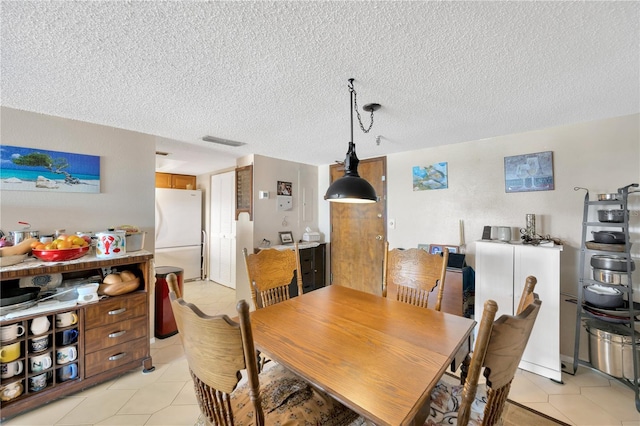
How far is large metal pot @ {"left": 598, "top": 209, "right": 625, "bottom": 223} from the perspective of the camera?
1.92m

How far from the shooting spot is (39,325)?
1729 millimetres

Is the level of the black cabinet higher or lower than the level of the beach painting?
lower

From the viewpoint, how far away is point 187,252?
4.70 m

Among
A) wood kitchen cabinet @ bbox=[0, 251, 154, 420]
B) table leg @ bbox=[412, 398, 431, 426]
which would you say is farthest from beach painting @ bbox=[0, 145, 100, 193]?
table leg @ bbox=[412, 398, 431, 426]

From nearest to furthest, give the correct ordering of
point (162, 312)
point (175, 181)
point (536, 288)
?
1. point (536, 288)
2. point (162, 312)
3. point (175, 181)

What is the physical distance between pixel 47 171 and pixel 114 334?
145cm

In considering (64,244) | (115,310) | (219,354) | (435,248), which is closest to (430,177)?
(435,248)

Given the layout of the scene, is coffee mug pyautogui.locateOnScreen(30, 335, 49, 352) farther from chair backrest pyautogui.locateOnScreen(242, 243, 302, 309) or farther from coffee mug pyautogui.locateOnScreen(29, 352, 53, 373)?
chair backrest pyautogui.locateOnScreen(242, 243, 302, 309)

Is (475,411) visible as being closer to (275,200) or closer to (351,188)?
(351,188)

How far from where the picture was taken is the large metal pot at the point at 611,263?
1902 millimetres

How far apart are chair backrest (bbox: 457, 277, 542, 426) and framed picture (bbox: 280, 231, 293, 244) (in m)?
3.18

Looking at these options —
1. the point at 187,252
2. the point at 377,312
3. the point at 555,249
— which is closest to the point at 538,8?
the point at 377,312

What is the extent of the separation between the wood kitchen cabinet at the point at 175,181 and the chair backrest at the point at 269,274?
398 centimetres

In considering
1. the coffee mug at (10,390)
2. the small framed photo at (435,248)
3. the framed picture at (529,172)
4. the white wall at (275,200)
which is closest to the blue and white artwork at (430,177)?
the framed picture at (529,172)
